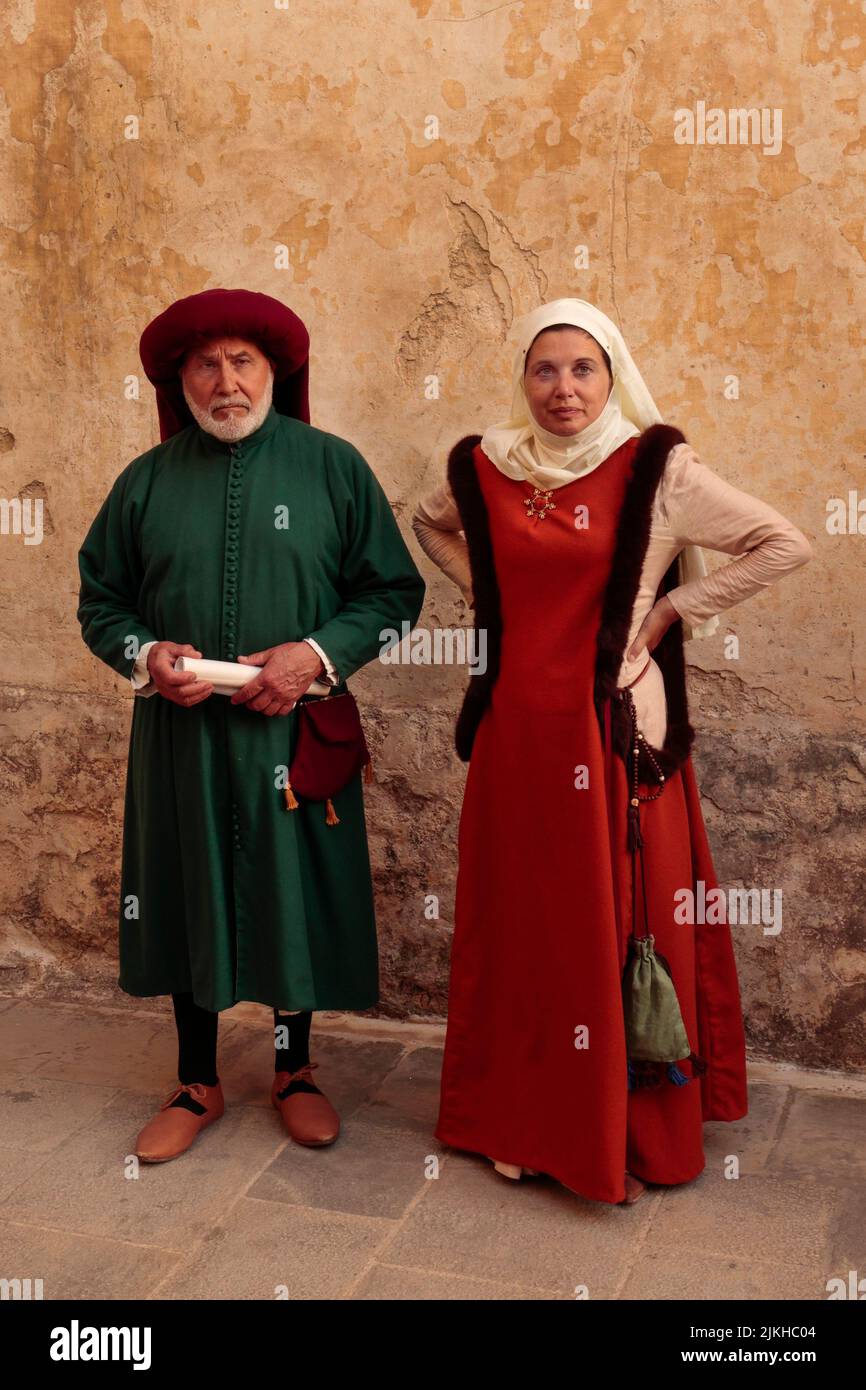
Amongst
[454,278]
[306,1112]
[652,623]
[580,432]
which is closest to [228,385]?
[580,432]

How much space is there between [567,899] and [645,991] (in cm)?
27

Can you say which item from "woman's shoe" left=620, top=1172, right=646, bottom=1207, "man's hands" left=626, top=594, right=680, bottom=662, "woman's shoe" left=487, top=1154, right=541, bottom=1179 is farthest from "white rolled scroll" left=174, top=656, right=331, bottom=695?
"woman's shoe" left=620, top=1172, right=646, bottom=1207

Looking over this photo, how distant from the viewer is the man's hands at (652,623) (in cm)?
323

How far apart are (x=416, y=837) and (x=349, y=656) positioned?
3.43 ft

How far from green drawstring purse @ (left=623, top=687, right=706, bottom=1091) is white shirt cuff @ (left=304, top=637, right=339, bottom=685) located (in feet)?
2.27

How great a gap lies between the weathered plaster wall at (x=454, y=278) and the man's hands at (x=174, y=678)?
1032 millimetres

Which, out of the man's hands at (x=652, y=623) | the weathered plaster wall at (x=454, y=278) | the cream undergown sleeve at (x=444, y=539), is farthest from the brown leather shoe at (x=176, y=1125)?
the man's hands at (x=652, y=623)

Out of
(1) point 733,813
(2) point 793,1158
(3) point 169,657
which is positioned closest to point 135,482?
(3) point 169,657

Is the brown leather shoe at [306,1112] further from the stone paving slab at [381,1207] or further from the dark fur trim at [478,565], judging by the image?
the dark fur trim at [478,565]

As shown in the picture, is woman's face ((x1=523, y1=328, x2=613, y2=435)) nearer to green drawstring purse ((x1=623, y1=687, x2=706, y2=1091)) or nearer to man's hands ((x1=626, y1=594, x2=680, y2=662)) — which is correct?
man's hands ((x1=626, y1=594, x2=680, y2=662))

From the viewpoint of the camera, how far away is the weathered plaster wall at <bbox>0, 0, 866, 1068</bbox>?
3.76 metres

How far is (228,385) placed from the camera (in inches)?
131

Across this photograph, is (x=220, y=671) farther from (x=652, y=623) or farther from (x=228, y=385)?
(x=652, y=623)

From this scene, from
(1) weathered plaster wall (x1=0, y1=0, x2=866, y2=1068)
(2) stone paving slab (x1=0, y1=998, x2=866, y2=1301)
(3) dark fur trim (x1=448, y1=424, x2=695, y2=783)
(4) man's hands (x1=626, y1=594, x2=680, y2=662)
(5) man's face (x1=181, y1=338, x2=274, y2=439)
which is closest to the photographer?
(2) stone paving slab (x1=0, y1=998, x2=866, y2=1301)
